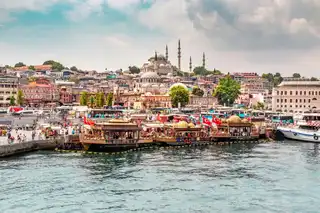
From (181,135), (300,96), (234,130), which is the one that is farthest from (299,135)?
(300,96)

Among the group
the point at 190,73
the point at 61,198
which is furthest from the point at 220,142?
the point at 190,73

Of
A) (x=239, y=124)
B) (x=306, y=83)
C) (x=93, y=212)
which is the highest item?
(x=306, y=83)

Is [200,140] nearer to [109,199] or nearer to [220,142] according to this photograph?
[220,142]

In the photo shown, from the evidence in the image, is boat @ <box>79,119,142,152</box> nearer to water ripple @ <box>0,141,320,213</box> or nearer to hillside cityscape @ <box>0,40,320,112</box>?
water ripple @ <box>0,141,320,213</box>

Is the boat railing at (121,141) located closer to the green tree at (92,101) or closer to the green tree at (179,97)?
the green tree at (92,101)

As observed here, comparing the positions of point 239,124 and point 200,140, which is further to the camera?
point 239,124

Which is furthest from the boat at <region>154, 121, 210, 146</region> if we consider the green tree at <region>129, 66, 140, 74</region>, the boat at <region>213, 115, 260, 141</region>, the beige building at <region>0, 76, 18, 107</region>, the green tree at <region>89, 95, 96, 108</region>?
the green tree at <region>129, 66, 140, 74</region>
